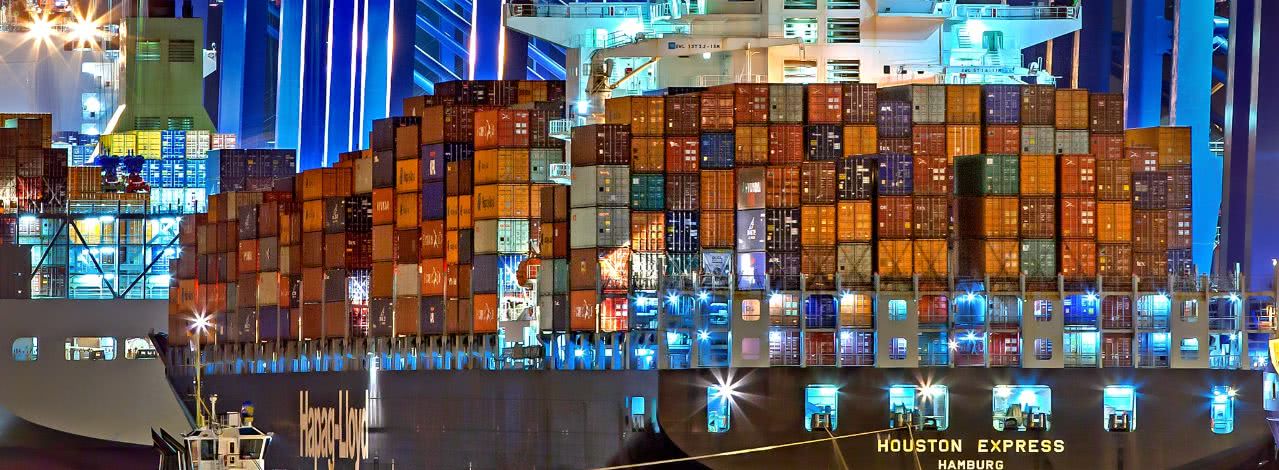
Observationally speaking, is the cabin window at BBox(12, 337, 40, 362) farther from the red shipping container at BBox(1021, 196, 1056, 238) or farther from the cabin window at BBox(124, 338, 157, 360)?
the red shipping container at BBox(1021, 196, 1056, 238)

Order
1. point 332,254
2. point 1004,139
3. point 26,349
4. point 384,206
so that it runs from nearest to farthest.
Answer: point 1004,139 → point 384,206 → point 332,254 → point 26,349

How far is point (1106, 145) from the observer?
40281 mm

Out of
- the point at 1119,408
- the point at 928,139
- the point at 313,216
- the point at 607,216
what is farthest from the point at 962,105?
the point at 313,216

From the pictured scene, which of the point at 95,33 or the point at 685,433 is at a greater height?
the point at 95,33

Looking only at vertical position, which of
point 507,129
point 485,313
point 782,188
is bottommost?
point 485,313

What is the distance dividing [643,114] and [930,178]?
18.5ft

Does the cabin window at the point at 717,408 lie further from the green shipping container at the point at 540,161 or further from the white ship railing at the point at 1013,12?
the white ship railing at the point at 1013,12

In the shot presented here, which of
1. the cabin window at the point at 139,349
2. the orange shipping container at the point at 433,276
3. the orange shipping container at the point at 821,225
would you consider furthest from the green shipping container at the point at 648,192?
the cabin window at the point at 139,349

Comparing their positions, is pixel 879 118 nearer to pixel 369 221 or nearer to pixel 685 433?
pixel 685 433

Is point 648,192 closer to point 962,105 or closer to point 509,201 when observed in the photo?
point 509,201

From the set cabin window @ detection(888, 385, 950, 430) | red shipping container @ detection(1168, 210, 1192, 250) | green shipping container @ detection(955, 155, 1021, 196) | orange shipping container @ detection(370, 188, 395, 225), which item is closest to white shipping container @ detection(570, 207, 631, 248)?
cabin window @ detection(888, 385, 950, 430)

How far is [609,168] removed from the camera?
131 ft

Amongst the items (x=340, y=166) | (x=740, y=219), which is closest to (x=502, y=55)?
(x=340, y=166)

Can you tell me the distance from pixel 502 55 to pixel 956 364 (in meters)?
33.0
